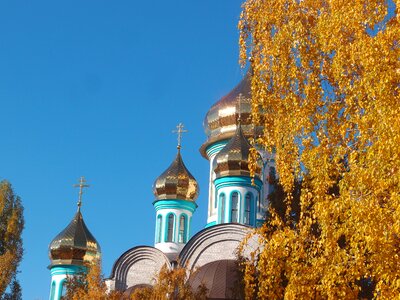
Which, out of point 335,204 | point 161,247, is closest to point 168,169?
point 161,247

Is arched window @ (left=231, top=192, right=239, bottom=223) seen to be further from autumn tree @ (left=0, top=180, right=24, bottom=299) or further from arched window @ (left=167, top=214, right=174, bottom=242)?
autumn tree @ (left=0, top=180, right=24, bottom=299)

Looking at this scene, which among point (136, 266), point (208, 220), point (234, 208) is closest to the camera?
point (136, 266)

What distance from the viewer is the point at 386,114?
22.2 ft

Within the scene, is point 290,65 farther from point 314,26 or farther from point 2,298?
point 2,298

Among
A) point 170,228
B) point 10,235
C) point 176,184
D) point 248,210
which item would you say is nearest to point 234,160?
point 248,210

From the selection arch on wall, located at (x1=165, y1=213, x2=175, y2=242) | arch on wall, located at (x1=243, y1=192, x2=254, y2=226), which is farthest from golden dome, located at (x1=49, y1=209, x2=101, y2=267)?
arch on wall, located at (x1=243, y1=192, x2=254, y2=226)

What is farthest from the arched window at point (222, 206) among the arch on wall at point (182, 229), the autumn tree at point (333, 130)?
the autumn tree at point (333, 130)

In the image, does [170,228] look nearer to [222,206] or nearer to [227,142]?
[222,206]

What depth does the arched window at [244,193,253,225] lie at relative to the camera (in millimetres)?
21656

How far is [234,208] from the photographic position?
21.8 m

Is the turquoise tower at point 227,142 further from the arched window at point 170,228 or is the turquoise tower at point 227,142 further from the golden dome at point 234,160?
the arched window at point 170,228

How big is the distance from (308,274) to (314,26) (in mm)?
3144

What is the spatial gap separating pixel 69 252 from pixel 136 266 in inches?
229

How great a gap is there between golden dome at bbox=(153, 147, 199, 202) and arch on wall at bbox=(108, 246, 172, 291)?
3.43 m
